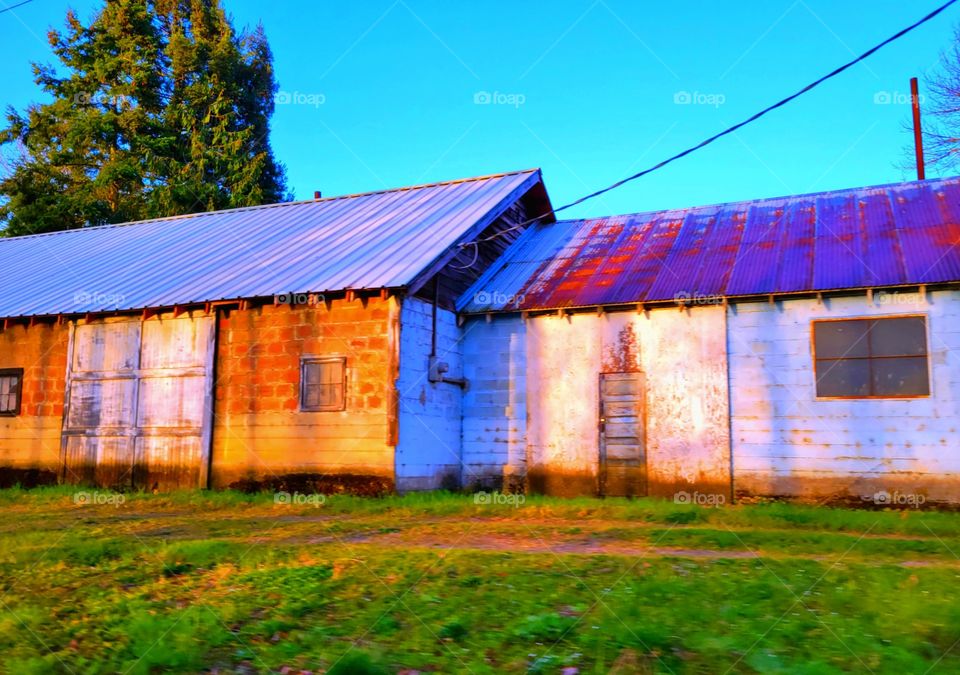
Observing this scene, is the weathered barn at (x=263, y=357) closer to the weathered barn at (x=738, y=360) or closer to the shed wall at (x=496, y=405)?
the shed wall at (x=496, y=405)

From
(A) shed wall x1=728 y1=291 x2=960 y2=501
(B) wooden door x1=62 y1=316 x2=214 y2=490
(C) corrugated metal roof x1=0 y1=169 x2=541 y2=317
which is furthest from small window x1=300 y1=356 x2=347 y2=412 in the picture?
(A) shed wall x1=728 y1=291 x2=960 y2=501

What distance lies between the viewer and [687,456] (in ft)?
50.5

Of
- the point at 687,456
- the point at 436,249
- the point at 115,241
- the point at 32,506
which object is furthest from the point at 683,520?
the point at 115,241

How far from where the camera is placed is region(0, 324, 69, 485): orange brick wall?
18609 mm

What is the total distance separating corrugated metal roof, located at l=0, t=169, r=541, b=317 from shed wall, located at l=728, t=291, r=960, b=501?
6.56m

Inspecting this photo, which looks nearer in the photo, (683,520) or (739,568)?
(739,568)

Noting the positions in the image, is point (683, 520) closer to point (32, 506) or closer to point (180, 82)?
point (32, 506)

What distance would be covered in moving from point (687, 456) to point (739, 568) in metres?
7.61

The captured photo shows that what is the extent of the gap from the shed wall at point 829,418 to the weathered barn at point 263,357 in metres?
5.97

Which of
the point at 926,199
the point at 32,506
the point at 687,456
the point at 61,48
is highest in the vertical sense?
the point at 61,48

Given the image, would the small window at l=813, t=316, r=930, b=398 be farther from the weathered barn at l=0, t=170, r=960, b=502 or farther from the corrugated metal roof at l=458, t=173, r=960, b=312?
the corrugated metal roof at l=458, t=173, r=960, b=312

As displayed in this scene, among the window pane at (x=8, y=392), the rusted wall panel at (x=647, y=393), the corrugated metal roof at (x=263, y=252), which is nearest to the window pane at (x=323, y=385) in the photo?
the corrugated metal roof at (x=263, y=252)

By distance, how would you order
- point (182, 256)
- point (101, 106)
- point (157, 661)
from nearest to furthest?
point (157, 661) → point (182, 256) → point (101, 106)

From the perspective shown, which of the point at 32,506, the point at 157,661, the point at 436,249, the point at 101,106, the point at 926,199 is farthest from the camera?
the point at 101,106
